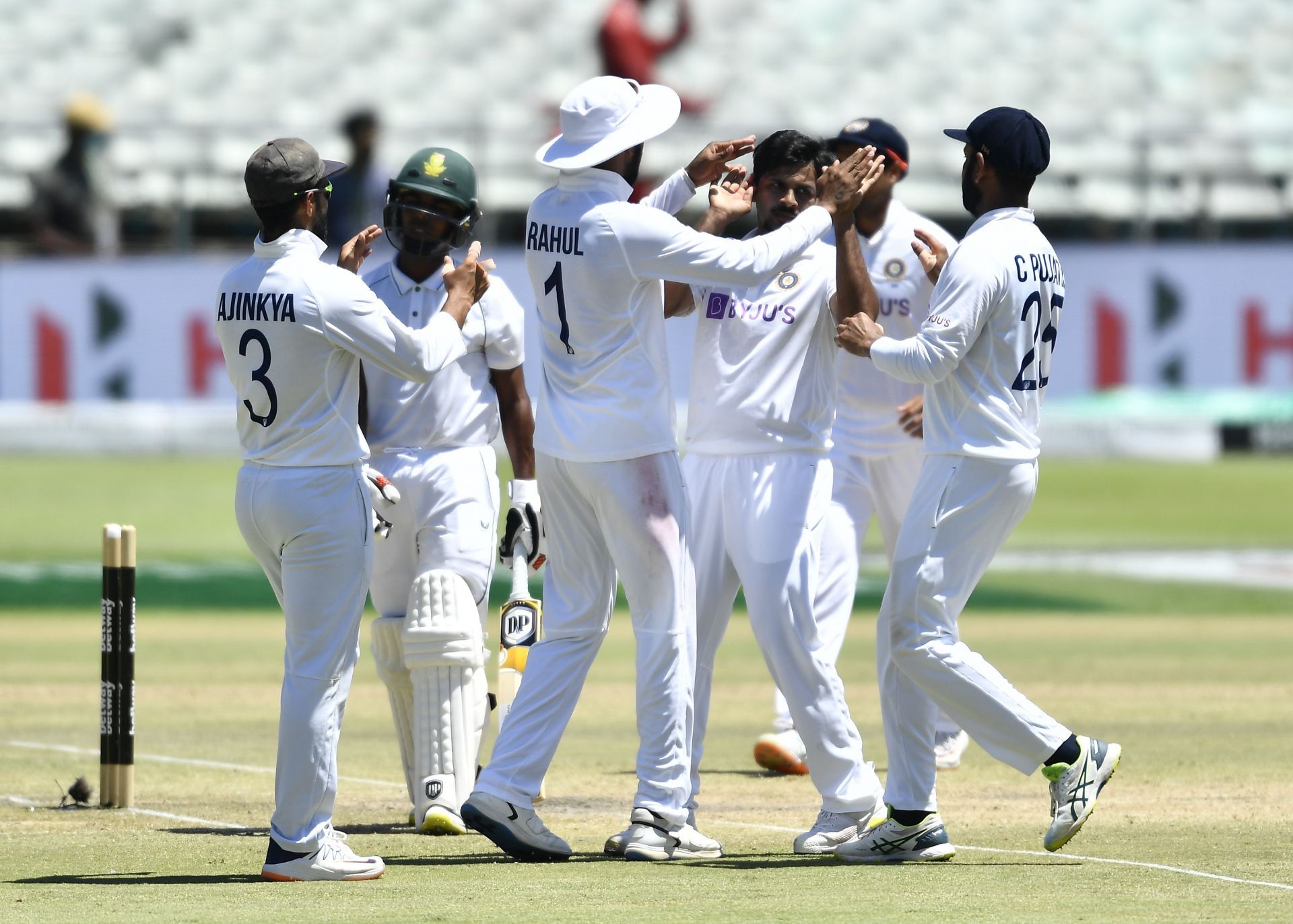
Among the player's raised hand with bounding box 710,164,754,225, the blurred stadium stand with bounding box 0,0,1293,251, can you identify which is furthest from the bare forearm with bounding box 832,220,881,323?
the blurred stadium stand with bounding box 0,0,1293,251

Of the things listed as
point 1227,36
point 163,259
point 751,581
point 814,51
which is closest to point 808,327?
point 751,581

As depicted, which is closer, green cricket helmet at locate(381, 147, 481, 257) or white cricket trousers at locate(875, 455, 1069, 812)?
white cricket trousers at locate(875, 455, 1069, 812)

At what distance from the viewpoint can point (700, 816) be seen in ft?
24.3

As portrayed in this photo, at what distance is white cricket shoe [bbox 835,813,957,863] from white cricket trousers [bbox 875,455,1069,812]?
68mm

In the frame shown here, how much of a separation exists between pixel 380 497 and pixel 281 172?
4.67ft

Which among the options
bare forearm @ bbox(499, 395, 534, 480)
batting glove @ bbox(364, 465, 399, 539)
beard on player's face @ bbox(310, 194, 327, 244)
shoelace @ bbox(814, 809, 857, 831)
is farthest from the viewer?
bare forearm @ bbox(499, 395, 534, 480)

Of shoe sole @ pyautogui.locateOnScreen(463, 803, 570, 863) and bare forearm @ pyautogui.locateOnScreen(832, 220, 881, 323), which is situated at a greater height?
bare forearm @ pyautogui.locateOnScreen(832, 220, 881, 323)

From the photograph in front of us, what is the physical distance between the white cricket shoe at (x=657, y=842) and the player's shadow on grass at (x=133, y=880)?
3.67 feet

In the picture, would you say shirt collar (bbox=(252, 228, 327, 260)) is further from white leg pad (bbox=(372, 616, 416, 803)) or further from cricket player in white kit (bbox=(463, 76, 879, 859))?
white leg pad (bbox=(372, 616, 416, 803))

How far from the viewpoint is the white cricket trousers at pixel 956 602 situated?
6.28 metres

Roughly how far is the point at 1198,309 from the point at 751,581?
54.1 ft

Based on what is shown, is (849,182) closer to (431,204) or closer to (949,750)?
(431,204)

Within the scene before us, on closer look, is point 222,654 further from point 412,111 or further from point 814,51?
point 814,51

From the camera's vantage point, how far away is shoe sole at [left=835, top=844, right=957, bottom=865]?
6359 mm
